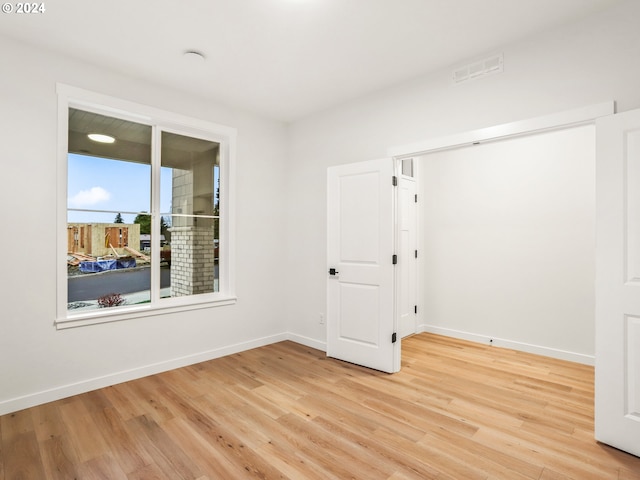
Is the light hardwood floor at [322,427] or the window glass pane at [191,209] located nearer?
the light hardwood floor at [322,427]

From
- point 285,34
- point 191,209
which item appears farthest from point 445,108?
point 191,209

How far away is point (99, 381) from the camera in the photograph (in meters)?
3.07

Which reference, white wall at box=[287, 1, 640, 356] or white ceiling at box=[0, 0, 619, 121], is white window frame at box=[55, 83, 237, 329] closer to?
white ceiling at box=[0, 0, 619, 121]

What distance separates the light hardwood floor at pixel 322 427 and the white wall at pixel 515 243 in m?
0.71

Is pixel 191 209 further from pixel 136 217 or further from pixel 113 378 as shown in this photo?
pixel 113 378

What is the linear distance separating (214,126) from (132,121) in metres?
0.83

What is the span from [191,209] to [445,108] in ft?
9.17

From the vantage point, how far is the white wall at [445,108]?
7.65ft

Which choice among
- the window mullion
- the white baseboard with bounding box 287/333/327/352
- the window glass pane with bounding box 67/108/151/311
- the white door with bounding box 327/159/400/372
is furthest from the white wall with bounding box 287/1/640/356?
the window glass pane with bounding box 67/108/151/311

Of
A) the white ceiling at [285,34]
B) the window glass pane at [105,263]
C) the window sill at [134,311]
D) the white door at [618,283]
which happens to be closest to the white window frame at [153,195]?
the window sill at [134,311]

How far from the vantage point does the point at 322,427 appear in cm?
245

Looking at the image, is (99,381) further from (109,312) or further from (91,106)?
(91,106)

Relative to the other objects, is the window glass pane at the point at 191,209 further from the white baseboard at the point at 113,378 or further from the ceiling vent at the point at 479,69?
the ceiling vent at the point at 479,69

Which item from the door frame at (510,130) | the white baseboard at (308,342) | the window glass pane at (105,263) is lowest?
the white baseboard at (308,342)
